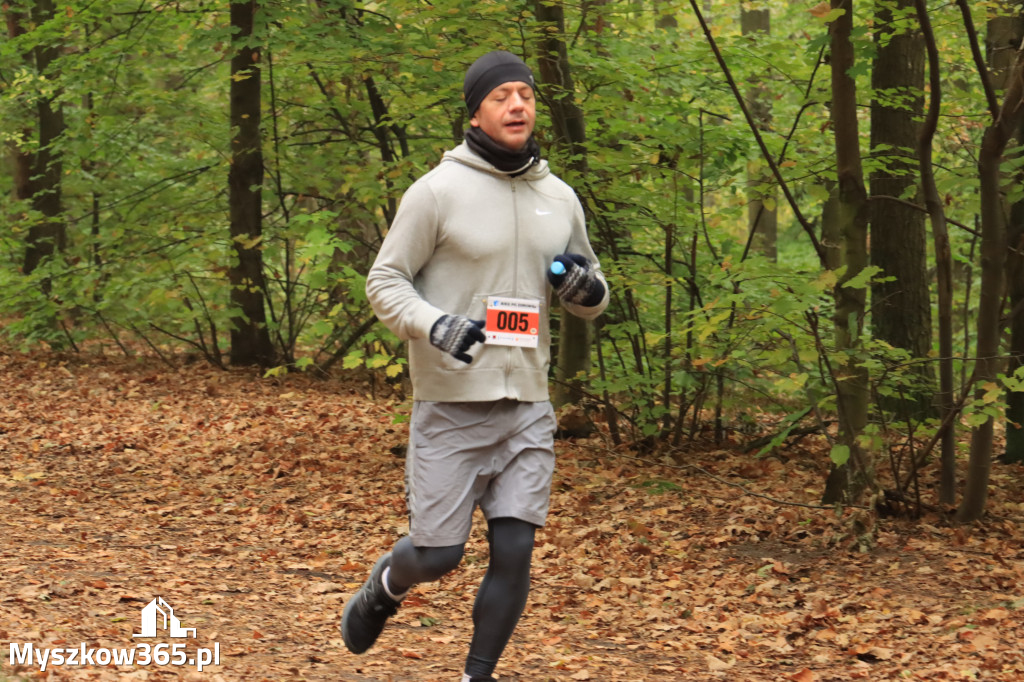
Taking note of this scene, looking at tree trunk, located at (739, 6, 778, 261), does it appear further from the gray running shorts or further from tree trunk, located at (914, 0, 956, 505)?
the gray running shorts

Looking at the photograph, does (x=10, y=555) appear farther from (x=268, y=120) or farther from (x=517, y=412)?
(x=268, y=120)

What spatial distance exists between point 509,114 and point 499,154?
0.44ft

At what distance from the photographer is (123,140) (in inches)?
518

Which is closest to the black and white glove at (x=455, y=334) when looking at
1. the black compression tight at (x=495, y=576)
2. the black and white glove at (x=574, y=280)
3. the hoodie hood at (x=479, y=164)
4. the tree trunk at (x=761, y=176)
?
the black and white glove at (x=574, y=280)

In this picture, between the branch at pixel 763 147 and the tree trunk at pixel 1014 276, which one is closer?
the branch at pixel 763 147

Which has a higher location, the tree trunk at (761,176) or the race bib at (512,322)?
the tree trunk at (761,176)

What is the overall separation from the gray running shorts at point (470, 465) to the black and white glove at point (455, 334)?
0.31 m

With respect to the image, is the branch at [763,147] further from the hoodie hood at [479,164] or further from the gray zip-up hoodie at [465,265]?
the gray zip-up hoodie at [465,265]

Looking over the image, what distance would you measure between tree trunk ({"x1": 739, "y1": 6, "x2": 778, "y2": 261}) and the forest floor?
196cm

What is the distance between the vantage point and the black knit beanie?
134 inches

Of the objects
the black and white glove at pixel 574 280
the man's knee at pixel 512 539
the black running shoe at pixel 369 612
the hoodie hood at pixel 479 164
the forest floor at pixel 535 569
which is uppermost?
the hoodie hood at pixel 479 164

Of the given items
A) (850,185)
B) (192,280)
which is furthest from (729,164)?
(192,280)

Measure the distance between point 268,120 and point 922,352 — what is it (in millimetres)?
7583

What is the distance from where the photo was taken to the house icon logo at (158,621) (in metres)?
4.49
